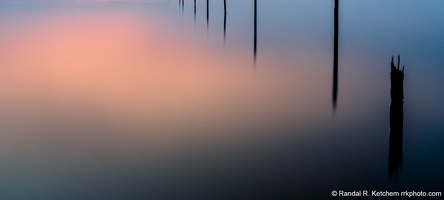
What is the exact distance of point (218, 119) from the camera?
1046 cm

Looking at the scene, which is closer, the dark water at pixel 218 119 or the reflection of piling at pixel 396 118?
the dark water at pixel 218 119

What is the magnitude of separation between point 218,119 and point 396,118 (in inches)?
129

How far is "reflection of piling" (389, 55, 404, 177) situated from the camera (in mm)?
7818

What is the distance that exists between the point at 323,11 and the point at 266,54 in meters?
18.0

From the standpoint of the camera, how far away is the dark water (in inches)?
290

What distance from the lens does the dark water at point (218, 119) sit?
24.1 feet

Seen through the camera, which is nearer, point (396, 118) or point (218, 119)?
point (396, 118)

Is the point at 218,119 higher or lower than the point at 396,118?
lower

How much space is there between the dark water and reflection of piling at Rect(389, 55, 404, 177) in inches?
1.0

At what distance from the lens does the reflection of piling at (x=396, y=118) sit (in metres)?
7.82

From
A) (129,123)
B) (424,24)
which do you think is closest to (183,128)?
(129,123)

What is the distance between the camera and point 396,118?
329 inches

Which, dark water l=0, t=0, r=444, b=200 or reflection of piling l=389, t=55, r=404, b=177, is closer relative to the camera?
dark water l=0, t=0, r=444, b=200

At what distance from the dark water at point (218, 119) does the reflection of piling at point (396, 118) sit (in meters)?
0.02
